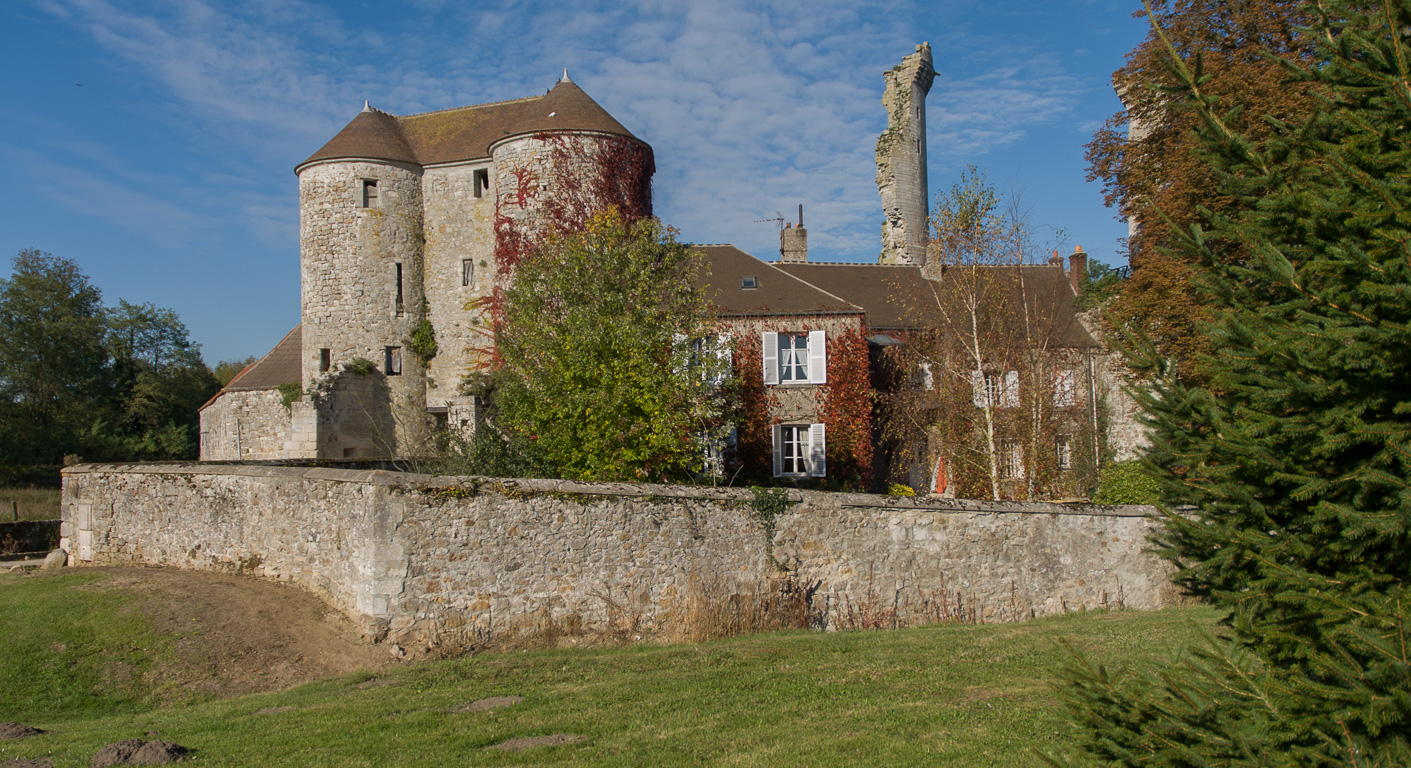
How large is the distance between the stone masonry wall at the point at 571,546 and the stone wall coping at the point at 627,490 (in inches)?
1.0

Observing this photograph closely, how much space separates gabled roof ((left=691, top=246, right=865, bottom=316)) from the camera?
69.2 ft

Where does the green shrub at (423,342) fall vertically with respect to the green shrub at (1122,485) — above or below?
above

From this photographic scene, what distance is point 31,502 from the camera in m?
29.3

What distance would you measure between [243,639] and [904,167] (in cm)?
3104

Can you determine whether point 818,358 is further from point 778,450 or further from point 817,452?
point 778,450

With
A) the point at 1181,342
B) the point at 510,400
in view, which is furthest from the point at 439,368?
the point at 1181,342

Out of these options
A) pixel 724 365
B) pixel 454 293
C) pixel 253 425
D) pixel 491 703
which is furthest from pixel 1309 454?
pixel 253 425

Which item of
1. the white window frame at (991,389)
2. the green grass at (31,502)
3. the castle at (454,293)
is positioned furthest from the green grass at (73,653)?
the green grass at (31,502)

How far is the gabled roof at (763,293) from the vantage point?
21.1 meters

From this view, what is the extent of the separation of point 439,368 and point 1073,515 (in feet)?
55.0

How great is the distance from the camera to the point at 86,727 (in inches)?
317

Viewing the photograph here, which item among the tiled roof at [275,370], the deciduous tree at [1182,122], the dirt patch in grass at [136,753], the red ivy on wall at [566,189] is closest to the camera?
the dirt patch in grass at [136,753]

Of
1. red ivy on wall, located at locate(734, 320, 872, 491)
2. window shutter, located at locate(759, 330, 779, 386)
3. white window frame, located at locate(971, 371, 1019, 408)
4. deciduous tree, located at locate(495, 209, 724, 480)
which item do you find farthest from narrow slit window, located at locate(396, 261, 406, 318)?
white window frame, located at locate(971, 371, 1019, 408)

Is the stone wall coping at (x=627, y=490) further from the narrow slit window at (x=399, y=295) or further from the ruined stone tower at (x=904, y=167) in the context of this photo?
the ruined stone tower at (x=904, y=167)
